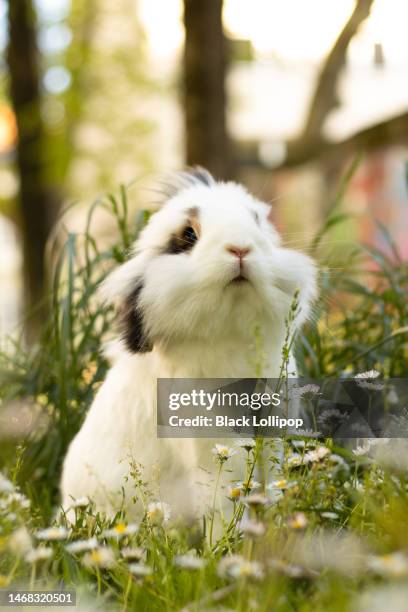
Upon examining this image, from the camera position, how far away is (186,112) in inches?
220

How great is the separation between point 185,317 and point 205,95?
379cm

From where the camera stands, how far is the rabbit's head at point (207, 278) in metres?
2.08

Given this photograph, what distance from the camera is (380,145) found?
8602 millimetres

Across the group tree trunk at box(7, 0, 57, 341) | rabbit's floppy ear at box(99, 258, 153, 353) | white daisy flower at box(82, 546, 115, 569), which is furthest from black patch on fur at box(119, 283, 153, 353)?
tree trunk at box(7, 0, 57, 341)

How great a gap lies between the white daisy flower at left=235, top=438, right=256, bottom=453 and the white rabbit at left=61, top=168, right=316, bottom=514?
14 cm

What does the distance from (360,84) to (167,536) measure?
7.23m

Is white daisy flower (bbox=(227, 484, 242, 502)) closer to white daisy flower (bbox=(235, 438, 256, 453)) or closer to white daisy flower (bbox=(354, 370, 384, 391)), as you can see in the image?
white daisy flower (bbox=(235, 438, 256, 453))

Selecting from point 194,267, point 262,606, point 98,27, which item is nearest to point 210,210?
point 194,267

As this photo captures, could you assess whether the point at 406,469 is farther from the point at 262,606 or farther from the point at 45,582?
the point at 45,582

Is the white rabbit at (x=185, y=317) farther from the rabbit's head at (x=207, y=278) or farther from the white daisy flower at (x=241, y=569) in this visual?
the white daisy flower at (x=241, y=569)

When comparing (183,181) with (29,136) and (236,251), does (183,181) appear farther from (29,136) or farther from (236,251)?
(29,136)

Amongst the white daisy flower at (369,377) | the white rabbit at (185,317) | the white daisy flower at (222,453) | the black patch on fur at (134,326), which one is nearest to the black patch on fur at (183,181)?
the white rabbit at (185,317)

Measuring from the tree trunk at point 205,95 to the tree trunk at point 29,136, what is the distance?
Result: 3.51 meters

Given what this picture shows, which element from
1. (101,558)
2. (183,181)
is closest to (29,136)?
(183,181)
